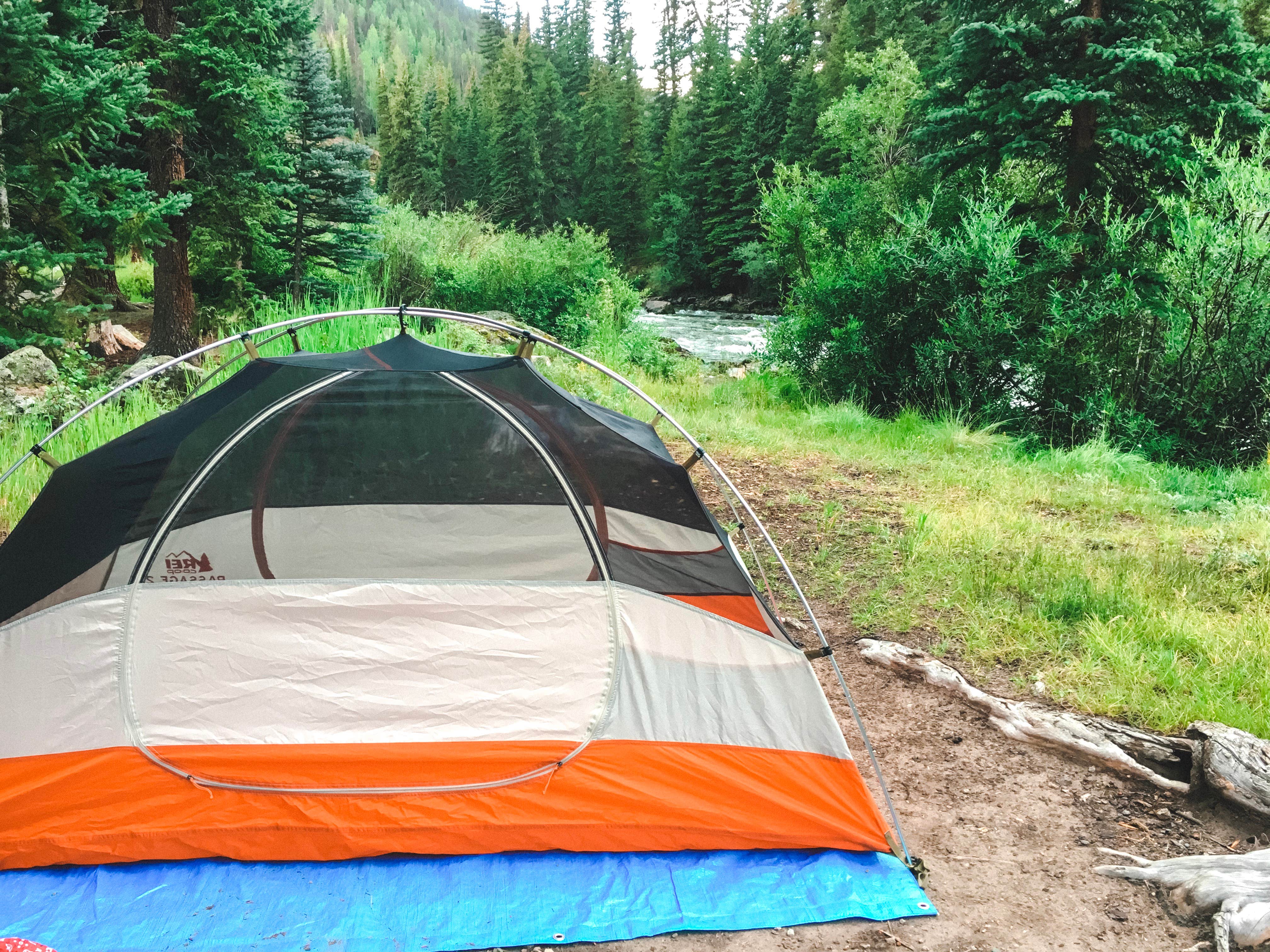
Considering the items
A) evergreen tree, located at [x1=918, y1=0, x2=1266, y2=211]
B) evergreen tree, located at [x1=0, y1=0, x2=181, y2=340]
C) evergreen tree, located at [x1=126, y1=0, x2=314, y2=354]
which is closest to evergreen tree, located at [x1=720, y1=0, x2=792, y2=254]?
evergreen tree, located at [x1=918, y1=0, x2=1266, y2=211]

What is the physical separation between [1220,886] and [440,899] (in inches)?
79.6

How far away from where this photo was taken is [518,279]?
11.4 metres

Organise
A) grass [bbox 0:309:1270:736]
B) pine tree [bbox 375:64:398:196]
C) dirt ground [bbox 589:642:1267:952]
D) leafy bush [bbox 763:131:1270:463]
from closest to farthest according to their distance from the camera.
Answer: dirt ground [bbox 589:642:1267:952], grass [bbox 0:309:1270:736], leafy bush [bbox 763:131:1270:463], pine tree [bbox 375:64:398:196]

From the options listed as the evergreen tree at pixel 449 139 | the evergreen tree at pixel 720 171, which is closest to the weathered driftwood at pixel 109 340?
the evergreen tree at pixel 720 171

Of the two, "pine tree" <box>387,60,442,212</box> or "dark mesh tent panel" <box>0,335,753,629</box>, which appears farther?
"pine tree" <box>387,60,442,212</box>

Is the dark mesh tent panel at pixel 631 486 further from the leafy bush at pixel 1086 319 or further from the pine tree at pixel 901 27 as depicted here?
the pine tree at pixel 901 27

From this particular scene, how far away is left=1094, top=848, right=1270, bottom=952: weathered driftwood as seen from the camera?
6.20ft

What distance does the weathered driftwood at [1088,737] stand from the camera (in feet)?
8.71

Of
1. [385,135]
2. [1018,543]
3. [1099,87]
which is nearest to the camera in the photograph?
[1018,543]

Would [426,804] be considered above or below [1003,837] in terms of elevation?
above

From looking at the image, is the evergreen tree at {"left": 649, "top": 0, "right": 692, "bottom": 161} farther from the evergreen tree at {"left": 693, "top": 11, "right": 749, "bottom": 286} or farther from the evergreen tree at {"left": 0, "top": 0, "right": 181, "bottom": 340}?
the evergreen tree at {"left": 0, "top": 0, "right": 181, "bottom": 340}

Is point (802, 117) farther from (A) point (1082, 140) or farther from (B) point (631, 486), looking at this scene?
(B) point (631, 486)

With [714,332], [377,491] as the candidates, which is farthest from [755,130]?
[377,491]

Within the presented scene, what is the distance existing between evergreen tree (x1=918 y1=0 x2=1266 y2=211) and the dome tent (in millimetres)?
7215
